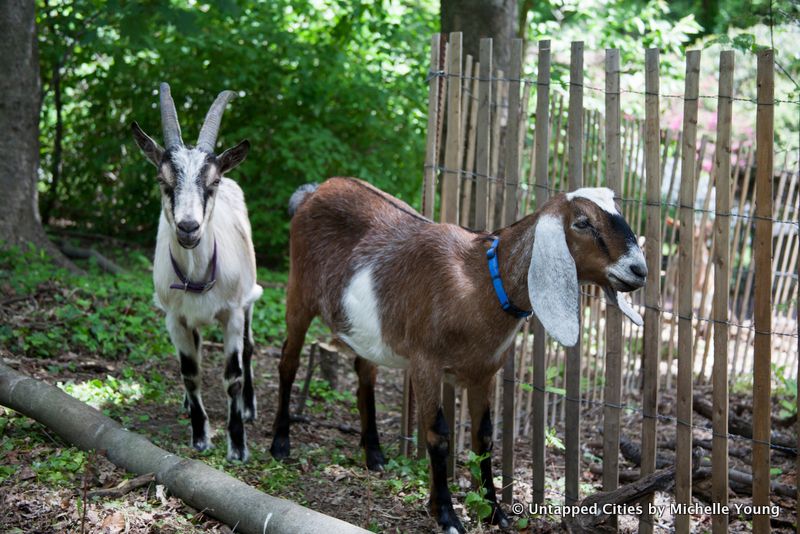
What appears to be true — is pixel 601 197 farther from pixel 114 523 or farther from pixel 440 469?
pixel 114 523

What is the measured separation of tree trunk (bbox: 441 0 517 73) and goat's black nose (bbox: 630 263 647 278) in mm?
3312

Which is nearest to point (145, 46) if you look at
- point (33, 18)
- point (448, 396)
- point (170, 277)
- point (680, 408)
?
point (33, 18)

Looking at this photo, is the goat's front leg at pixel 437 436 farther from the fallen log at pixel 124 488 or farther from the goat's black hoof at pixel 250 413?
the goat's black hoof at pixel 250 413

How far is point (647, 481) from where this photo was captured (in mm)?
3631

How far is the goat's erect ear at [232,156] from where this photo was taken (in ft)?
14.7

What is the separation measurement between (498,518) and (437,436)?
0.55 metres

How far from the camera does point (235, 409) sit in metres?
4.64

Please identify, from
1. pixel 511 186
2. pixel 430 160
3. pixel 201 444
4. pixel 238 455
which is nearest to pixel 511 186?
pixel 511 186

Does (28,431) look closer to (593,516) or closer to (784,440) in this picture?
(593,516)

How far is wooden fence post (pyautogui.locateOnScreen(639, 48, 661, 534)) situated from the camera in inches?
145

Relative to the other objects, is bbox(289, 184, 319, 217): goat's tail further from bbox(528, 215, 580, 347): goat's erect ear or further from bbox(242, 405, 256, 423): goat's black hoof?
bbox(528, 215, 580, 347): goat's erect ear

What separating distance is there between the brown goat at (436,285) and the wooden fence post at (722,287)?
0.38 meters

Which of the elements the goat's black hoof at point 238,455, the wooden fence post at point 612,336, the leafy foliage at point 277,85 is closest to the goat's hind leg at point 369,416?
the goat's black hoof at point 238,455

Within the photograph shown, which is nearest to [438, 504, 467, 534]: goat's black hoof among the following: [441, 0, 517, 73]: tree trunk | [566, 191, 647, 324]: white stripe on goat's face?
[566, 191, 647, 324]: white stripe on goat's face
